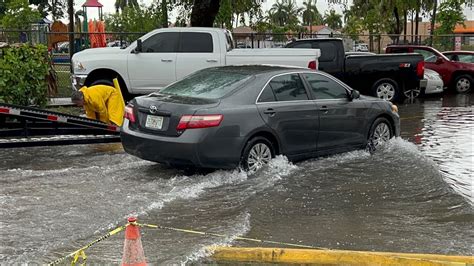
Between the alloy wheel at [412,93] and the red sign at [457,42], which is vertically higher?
the red sign at [457,42]

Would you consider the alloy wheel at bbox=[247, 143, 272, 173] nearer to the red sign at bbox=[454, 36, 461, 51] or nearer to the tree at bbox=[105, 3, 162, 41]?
the tree at bbox=[105, 3, 162, 41]

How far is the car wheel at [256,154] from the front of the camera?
24.4 ft

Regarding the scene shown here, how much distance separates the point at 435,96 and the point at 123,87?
11.2 m

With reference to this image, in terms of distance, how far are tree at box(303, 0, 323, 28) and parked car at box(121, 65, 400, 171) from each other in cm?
9706

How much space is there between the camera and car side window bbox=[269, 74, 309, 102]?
26.5 feet

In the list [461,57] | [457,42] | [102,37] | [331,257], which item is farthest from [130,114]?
[457,42]

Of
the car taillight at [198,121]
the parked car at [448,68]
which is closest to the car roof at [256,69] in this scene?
the car taillight at [198,121]

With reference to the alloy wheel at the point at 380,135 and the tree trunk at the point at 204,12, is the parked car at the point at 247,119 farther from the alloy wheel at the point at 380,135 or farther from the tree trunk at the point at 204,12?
the tree trunk at the point at 204,12

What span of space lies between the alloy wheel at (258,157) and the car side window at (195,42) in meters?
6.73

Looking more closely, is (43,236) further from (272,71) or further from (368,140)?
(368,140)

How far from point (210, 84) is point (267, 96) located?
82 centimetres

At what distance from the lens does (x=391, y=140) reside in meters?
9.65

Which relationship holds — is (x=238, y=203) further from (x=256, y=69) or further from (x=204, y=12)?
(x=204, y=12)

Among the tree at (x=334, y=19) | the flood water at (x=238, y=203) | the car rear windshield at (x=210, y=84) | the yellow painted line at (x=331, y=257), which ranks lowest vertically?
the flood water at (x=238, y=203)
